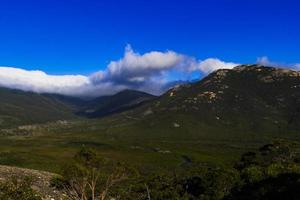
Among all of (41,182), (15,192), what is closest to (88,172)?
(41,182)

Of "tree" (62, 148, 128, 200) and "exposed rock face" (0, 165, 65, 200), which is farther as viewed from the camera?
"exposed rock face" (0, 165, 65, 200)

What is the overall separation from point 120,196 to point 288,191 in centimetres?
2856

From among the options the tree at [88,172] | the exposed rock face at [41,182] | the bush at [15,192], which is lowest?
the exposed rock face at [41,182]

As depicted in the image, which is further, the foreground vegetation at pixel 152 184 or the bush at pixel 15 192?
the foreground vegetation at pixel 152 184

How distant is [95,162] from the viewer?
70062 mm

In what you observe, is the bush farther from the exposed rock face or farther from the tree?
the exposed rock face

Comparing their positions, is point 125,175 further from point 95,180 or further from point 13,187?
point 13,187

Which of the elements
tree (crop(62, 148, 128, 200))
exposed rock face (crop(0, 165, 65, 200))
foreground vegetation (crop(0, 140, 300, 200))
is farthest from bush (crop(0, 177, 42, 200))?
exposed rock face (crop(0, 165, 65, 200))

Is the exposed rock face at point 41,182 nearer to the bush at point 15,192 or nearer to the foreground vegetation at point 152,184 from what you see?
the foreground vegetation at point 152,184

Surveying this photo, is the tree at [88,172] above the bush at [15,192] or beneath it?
beneath

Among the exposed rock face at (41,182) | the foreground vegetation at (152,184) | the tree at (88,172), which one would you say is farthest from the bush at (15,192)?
the exposed rock face at (41,182)

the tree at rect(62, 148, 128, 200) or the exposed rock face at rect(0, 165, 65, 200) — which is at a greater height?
the tree at rect(62, 148, 128, 200)

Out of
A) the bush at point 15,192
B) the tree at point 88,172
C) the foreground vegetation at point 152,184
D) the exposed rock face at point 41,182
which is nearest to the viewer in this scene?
the bush at point 15,192

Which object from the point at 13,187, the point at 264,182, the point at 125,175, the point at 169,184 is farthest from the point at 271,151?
the point at 13,187
